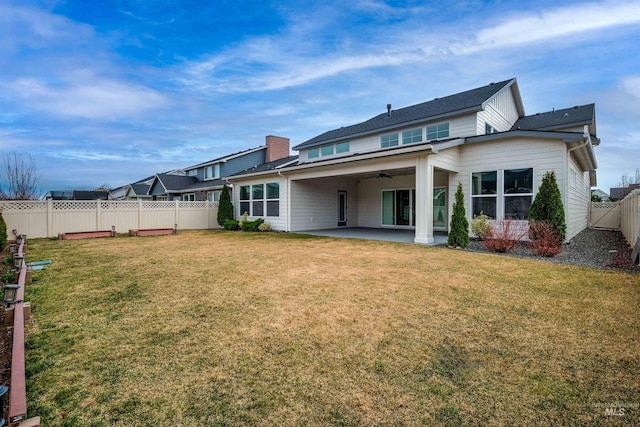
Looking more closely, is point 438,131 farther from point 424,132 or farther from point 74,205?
point 74,205

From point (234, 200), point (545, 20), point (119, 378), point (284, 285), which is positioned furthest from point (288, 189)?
point (119, 378)

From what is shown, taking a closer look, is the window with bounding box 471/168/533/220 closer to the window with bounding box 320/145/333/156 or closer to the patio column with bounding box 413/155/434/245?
the patio column with bounding box 413/155/434/245

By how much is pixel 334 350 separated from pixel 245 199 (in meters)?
15.6

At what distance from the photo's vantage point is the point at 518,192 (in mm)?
9742

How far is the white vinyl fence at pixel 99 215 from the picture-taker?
12.5 meters

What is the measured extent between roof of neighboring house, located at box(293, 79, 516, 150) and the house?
0.23 feet

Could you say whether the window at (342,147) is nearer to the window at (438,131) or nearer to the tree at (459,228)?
the window at (438,131)

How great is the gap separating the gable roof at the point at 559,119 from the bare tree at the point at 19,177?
2841 cm

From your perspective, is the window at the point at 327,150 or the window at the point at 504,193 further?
the window at the point at 327,150

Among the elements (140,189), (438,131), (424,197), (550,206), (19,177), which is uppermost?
(438,131)

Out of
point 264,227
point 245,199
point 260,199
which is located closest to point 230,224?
point 245,199

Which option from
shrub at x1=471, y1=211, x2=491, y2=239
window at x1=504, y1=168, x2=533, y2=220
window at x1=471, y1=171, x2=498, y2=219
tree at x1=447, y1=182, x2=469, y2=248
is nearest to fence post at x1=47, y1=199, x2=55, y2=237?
tree at x1=447, y1=182, x2=469, y2=248

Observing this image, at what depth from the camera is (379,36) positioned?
1212 centimetres

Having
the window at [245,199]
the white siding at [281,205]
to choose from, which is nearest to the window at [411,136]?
the white siding at [281,205]
